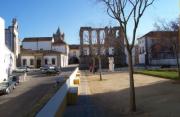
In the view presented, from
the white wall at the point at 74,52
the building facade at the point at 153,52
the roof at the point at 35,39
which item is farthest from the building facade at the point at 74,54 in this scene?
the building facade at the point at 153,52

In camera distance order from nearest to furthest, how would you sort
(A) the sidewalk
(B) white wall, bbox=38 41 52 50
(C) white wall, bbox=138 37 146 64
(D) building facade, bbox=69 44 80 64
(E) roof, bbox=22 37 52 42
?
(A) the sidewalk → (C) white wall, bbox=138 37 146 64 → (B) white wall, bbox=38 41 52 50 → (E) roof, bbox=22 37 52 42 → (D) building facade, bbox=69 44 80 64

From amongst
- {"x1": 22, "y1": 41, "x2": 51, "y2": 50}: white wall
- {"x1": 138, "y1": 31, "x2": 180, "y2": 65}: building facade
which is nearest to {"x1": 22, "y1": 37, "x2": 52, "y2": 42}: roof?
{"x1": 22, "y1": 41, "x2": 51, "y2": 50}: white wall

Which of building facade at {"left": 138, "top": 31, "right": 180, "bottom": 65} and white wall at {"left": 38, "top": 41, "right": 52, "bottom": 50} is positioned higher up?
white wall at {"left": 38, "top": 41, "right": 52, "bottom": 50}

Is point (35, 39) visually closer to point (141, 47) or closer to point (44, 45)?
point (44, 45)

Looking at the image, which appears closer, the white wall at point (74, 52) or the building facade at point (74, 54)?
the building facade at point (74, 54)

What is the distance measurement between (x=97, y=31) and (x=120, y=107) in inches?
1955

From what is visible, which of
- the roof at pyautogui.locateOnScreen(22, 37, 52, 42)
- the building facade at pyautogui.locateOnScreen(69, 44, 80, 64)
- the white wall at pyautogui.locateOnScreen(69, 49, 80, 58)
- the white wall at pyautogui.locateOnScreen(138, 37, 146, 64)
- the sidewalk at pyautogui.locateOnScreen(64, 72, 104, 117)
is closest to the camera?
the sidewalk at pyautogui.locateOnScreen(64, 72, 104, 117)

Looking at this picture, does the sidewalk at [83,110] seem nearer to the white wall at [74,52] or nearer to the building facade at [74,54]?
the building facade at [74,54]

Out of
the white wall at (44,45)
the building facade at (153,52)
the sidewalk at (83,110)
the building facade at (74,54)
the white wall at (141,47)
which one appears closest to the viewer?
the sidewalk at (83,110)

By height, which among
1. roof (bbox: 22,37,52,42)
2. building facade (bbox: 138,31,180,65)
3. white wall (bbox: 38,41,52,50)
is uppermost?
roof (bbox: 22,37,52,42)

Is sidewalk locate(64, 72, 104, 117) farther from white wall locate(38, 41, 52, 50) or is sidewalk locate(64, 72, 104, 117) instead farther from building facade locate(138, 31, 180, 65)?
white wall locate(38, 41, 52, 50)

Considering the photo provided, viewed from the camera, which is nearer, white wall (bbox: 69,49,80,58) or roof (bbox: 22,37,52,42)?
roof (bbox: 22,37,52,42)

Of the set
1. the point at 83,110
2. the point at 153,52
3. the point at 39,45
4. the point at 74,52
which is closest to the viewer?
the point at 83,110

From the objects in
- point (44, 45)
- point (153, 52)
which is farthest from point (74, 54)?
point (153, 52)
